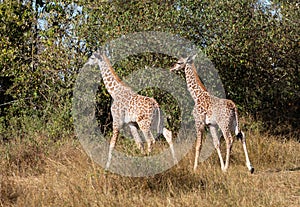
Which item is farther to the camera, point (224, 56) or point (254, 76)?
point (254, 76)

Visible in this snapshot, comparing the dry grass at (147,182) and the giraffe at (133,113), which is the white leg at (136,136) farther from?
the dry grass at (147,182)

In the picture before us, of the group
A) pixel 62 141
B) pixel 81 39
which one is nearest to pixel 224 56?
pixel 81 39

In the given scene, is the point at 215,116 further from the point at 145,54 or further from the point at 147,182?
the point at 145,54

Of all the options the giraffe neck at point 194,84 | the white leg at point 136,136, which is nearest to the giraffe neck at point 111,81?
the white leg at point 136,136

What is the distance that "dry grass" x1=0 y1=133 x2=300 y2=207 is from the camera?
5.82 m

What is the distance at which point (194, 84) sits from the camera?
8.21 meters

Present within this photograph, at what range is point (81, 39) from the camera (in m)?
10.1

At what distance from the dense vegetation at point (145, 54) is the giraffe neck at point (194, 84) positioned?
128cm

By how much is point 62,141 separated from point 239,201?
4744mm

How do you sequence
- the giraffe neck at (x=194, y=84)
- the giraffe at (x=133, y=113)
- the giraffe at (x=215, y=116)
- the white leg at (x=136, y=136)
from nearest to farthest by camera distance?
the giraffe at (x=215, y=116)
the giraffe at (x=133, y=113)
the white leg at (x=136, y=136)
the giraffe neck at (x=194, y=84)

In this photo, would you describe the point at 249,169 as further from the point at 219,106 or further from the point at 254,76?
the point at 254,76

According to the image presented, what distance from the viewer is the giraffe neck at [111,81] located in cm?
822

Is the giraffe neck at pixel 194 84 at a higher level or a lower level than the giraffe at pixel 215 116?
higher

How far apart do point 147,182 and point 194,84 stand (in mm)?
2457
